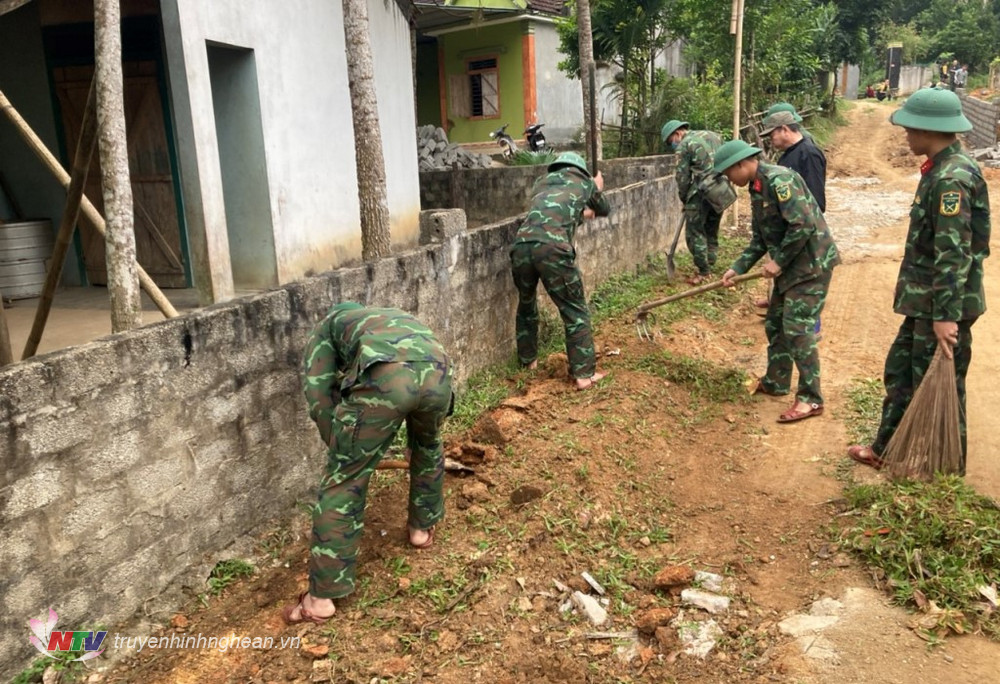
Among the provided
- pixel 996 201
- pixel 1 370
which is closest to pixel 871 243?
pixel 996 201

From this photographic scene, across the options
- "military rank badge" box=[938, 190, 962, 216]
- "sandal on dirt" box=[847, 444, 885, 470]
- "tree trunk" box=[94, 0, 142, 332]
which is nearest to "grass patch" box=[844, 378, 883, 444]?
"sandal on dirt" box=[847, 444, 885, 470]

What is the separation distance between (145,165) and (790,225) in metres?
6.10

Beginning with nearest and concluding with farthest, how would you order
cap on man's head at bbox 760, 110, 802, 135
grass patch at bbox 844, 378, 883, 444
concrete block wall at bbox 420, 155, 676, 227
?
grass patch at bbox 844, 378, 883, 444, cap on man's head at bbox 760, 110, 802, 135, concrete block wall at bbox 420, 155, 676, 227

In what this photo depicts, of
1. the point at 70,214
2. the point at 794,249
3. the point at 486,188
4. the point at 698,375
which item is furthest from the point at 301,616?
the point at 486,188

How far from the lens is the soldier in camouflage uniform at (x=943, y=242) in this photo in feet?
12.1

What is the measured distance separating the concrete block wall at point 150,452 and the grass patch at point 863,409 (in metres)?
3.00

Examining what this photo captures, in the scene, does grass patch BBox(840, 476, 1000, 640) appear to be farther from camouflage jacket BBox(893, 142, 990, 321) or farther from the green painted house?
the green painted house

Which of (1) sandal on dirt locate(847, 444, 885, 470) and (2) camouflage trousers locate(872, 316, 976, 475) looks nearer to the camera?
(2) camouflage trousers locate(872, 316, 976, 475)

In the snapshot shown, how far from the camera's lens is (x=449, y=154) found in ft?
49.4

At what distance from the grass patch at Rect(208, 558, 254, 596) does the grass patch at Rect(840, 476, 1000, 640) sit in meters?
2.73

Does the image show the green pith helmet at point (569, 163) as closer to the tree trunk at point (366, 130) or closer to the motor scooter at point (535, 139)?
the tree trunk at point (366, 130)

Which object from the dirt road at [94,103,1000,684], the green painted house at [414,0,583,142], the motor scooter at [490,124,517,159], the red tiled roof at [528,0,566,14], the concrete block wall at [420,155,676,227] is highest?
the red tiled roof at [528,0,566,14]

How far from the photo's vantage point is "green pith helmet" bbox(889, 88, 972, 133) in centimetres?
373

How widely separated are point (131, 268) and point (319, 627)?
226cm
